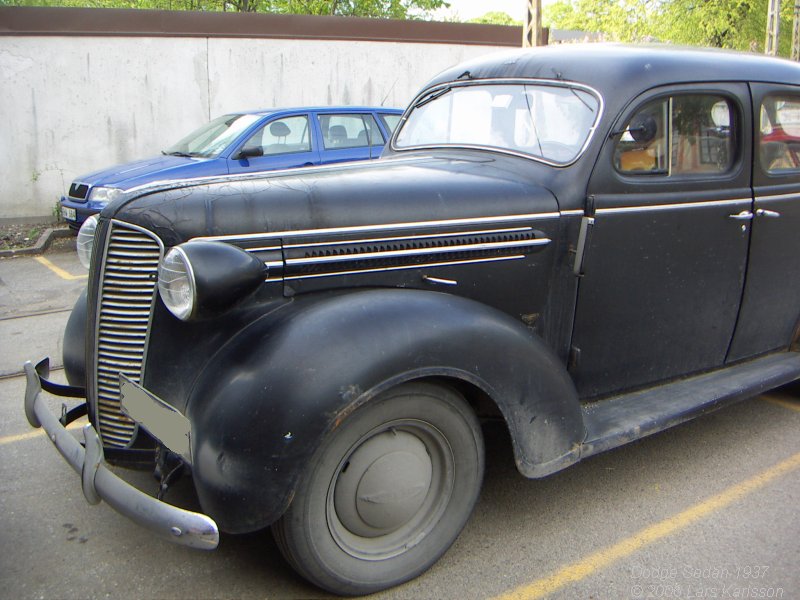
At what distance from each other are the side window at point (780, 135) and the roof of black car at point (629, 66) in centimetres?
11

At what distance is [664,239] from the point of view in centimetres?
320

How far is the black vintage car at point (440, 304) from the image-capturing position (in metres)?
2.31

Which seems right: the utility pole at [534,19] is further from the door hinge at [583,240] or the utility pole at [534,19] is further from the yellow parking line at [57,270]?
the door hinge at [583,240]

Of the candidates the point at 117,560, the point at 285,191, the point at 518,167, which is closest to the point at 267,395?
the point at 285,191

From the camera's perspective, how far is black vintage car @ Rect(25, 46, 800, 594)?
2309 millimetres

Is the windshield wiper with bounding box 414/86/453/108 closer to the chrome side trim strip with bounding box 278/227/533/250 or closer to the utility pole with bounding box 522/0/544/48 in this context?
the chrome side trim strip with bounding box 278/227/533/250

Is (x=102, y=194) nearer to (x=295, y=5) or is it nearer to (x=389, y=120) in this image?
(x=389, y=120)

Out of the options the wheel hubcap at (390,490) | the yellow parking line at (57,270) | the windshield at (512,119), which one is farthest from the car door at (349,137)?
the wheel hubcap at (390,490)

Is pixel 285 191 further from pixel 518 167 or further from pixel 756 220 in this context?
pixel 756 220

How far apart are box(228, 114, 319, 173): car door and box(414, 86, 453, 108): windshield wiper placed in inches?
169

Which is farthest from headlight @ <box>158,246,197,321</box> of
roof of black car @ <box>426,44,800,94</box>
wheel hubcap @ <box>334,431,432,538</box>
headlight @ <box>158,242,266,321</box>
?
roof of black car @ <box>426,44,800,94</box>

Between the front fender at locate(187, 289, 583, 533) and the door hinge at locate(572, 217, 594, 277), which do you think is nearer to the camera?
the front fender at locate(187, 289, 583, 533)

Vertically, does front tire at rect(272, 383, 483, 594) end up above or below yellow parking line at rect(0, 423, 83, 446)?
above

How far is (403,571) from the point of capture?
2.58 m
